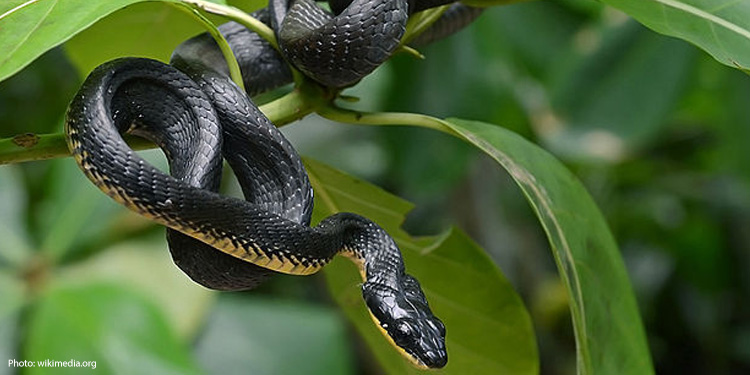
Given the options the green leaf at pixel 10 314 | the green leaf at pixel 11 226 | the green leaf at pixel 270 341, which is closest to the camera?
the green leaf at pixel 10 314

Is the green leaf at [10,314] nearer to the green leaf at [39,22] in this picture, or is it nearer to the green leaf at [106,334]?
the green leaf at [106,334]

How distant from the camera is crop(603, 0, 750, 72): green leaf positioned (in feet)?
3.35

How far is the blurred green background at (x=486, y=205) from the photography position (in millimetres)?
2162

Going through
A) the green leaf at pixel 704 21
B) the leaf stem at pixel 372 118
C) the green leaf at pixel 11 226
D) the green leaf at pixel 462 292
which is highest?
the green leaf at pixel 704 21

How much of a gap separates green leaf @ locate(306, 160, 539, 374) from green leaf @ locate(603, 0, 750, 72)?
0.40m

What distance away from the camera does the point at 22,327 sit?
210 centimetres

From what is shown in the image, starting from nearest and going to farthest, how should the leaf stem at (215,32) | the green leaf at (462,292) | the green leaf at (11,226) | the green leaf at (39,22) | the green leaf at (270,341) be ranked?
the green leaf at (39,22), the leaf stem at (215,32), the green leaf at (462,292), the green leaf at (11,226), the green leaf at (270,341)

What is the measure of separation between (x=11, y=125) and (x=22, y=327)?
3.81 ft

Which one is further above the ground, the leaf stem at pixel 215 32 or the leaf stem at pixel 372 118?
the leaf stem at pixel 215 32

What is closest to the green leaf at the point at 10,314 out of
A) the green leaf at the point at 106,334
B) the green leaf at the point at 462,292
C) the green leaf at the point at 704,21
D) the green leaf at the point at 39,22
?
the green leaf at the point at 106,334

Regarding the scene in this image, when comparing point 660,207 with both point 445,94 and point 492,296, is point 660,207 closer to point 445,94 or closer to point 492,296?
point 445,94

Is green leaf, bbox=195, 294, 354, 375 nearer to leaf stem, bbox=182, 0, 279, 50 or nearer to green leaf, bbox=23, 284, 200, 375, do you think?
green leaf, bbox=23, 284, 200, 375

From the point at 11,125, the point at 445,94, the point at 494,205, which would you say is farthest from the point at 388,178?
the point at 11,125

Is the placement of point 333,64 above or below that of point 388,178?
above
